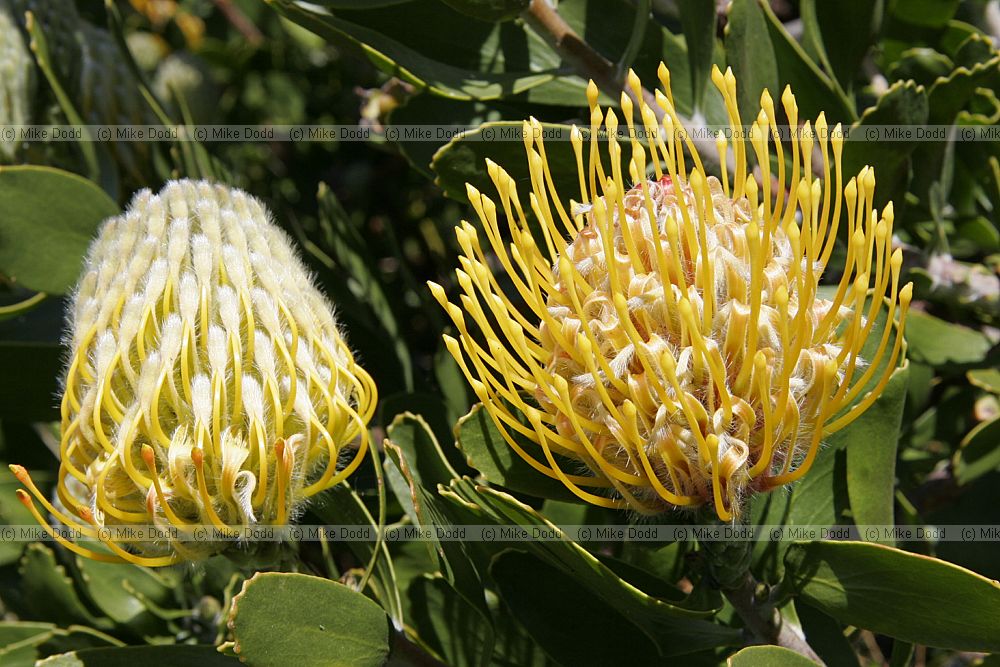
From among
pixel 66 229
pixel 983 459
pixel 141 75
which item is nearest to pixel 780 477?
pixel 983 459

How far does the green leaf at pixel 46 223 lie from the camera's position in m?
1.23

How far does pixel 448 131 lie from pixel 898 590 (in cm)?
77

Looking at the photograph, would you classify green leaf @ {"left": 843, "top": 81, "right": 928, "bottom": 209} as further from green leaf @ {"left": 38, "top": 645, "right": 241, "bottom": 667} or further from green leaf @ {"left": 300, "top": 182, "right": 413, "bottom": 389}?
green leaf @ {"left": 38, "top": 645, "right": 241, "bottom": 667}

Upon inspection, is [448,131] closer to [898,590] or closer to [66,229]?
[66,229]

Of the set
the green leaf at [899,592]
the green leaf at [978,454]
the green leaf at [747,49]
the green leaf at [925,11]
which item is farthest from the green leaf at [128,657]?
the green leaf at [925,11]

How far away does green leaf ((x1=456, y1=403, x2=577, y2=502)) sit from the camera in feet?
3.35

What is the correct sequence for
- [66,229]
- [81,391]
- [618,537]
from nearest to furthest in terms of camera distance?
[81,391] < [618,537] < [66,229]

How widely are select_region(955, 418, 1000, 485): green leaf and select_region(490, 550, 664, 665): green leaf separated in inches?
21.1

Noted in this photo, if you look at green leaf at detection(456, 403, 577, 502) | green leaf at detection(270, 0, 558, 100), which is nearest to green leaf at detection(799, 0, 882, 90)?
green leaf at detection(270, 0, 558, 100)

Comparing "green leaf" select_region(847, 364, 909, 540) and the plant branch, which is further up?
"green leaf" select_region(847, 364, 909, 540)

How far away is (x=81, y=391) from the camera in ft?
3.12

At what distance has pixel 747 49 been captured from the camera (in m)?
1.16

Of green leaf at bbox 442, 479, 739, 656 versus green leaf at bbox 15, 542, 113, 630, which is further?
green leaf at bbox 15, 542, 113, 630

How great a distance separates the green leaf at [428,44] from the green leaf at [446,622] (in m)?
0.59
